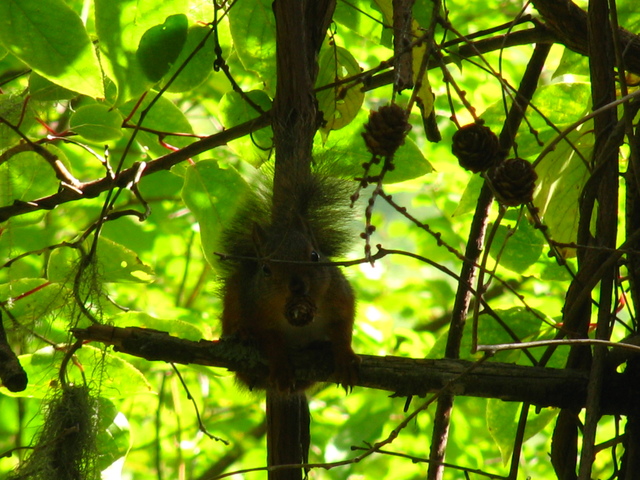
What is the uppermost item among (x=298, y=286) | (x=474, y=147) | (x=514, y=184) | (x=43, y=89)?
(x=43, y=89)

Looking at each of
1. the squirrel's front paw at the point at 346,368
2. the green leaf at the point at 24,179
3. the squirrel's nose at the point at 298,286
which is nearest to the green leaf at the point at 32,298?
the green leaf at the point at 24,179

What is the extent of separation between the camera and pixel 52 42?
1.43 m

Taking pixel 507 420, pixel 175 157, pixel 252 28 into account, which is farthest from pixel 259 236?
pixel 507 420

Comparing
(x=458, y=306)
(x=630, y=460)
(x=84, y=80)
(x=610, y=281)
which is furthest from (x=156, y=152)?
(x=630, y=460)

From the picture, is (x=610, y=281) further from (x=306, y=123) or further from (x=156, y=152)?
(x=156, y=152)

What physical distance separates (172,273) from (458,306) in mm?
2617

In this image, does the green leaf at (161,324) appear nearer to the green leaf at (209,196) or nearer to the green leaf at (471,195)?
the green leaf at (209,196)

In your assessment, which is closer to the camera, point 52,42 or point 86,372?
point 52,42

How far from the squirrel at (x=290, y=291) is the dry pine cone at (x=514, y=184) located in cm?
65

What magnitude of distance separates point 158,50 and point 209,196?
0.45 meters

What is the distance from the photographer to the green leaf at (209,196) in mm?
1839

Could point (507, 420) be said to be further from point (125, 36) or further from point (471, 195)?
point (125, 36)

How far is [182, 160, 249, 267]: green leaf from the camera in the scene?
1.84m

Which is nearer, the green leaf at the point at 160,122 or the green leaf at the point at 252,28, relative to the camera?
the green leaf at the point at 252,28
